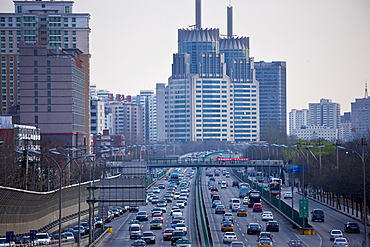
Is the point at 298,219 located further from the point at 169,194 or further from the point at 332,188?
the point at 169,194

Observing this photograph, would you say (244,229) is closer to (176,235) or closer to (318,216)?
(318,216)

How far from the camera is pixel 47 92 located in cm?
16000

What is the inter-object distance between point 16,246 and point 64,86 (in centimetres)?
10712

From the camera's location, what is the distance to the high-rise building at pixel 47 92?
6216 inches

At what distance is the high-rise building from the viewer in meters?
158

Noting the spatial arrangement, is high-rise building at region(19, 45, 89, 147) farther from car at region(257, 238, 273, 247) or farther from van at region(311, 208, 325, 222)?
car at region(257, 238, 273, 247)

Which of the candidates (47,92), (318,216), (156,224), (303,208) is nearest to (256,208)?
(318,216)

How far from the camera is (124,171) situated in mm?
91062

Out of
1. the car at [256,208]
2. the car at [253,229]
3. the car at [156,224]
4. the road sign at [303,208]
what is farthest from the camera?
the car at [256,208]

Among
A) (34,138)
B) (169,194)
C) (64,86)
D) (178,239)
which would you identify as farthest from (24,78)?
(178,239)

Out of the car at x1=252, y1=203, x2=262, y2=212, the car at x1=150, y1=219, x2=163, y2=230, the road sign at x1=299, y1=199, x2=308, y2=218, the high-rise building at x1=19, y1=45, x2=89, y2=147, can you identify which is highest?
the high-rise building at x1=19, y1=45, x2=89, y2=147

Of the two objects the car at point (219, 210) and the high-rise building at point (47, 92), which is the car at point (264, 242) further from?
the high-rise building at point (47, 92)

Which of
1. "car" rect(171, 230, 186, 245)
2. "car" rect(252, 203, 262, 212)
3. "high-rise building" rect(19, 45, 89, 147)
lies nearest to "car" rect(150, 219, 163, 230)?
"car" rect(171, 230, 186, 245)

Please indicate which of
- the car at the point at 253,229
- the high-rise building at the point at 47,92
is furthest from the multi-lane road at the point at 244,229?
the high-rise building at the point at 47,92
